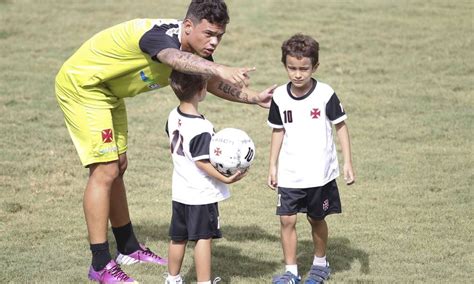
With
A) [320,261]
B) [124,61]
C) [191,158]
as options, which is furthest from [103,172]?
[320,261]

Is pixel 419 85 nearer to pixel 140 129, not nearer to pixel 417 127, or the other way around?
pixel 417 127

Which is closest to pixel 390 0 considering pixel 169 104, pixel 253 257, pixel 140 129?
pixel 169 104

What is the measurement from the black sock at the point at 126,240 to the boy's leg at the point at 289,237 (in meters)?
1.34

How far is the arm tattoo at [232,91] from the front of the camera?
23.5 ft

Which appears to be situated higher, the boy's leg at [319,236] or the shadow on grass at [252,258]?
the boy's leg at [319,236]

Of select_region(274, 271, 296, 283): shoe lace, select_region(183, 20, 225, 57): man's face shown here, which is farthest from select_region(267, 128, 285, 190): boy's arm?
select_region(183, 20, 225, 57): man's face

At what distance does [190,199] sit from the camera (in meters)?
6.36

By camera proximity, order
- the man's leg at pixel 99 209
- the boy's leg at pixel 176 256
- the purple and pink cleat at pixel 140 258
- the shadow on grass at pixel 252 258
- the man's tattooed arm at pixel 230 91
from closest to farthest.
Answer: the boy's leg at pixel 176 256
the man's leg at pixel 99 209
the man's tattooed arm at pixel 230 91
the shadow on grass at pixel 252 258
the purple and pink cleat at pixel 140 258

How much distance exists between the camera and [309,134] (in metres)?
6.75

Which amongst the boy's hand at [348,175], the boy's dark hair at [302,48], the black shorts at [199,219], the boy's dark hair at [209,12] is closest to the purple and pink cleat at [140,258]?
the black shorts at [199,219]

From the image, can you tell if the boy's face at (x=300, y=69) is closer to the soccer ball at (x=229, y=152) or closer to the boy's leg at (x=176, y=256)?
the soccer ball at (x=229, y=152)

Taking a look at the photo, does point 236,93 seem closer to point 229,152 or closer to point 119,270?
point 229,152

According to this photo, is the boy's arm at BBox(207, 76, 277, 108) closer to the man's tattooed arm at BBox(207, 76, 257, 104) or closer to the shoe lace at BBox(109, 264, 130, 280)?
the man's tattooed arm at BBox(207, 76, 257, 104)

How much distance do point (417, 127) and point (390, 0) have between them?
6772 millimetres
